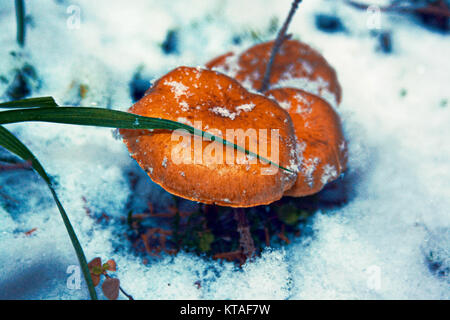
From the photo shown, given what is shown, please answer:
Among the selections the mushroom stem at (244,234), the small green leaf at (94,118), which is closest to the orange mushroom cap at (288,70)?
the mushroom stem at (244,234)

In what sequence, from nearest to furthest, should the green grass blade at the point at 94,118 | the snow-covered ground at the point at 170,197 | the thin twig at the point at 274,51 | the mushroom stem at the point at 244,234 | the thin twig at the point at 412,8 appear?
the green grass blade at the point at 94,118, the snow-covered ground at the point at 170,197, the mushroom stem at the point at 244,234, the thin twig at the point at 274,51, the thin twig at the point at 412,8

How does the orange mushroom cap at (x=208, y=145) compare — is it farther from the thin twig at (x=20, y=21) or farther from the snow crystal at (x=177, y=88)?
the thin twig at (x=20, y=21)

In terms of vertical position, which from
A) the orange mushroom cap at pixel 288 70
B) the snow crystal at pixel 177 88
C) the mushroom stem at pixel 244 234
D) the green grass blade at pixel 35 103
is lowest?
the mushroom stem at pixel 244 234

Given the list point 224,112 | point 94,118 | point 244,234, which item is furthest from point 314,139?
point 94,118

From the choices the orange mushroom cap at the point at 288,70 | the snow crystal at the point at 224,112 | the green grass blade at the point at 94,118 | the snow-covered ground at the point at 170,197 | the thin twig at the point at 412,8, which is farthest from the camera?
the thin twig at the point at 412,8

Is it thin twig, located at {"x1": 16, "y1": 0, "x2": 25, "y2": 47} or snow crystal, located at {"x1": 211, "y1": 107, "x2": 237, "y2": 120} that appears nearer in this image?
snow crystal, located at {"x1": 211, "y1": 107, "x2": 237, "y2": 120}

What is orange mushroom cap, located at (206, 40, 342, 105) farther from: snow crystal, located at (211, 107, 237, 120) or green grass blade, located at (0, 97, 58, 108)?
green grass blade, located at (0, 97, 58, 108)

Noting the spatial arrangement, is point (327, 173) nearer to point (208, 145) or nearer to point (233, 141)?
point (233, 141)

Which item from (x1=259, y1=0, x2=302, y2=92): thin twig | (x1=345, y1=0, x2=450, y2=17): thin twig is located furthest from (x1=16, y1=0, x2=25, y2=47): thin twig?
(x1=345, y1=0, x2=450, y2=17): thin twig
